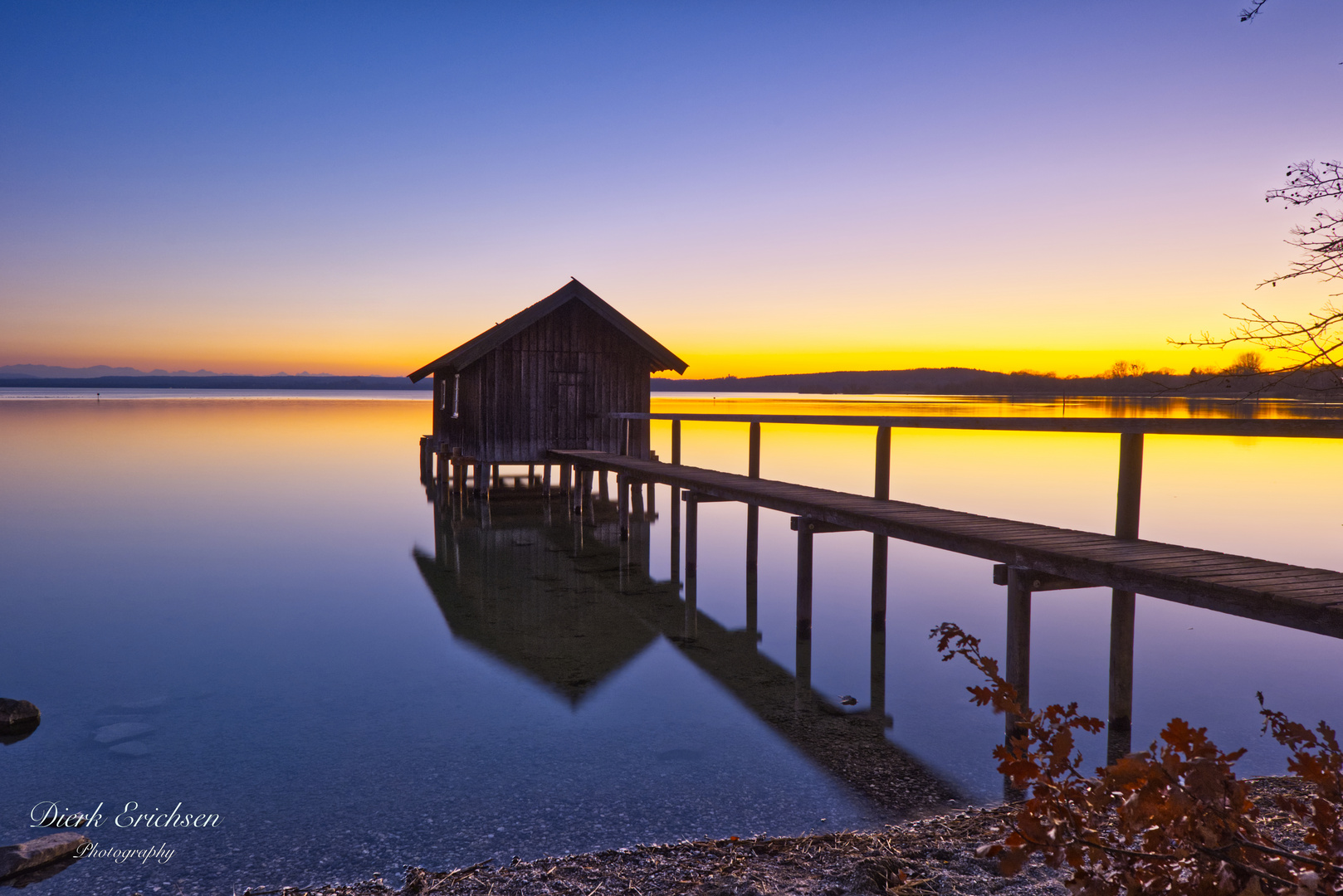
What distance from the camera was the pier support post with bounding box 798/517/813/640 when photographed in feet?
32.6

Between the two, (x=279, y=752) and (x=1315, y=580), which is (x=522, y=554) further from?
(x=1315, y=580)

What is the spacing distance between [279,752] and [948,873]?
533 cm

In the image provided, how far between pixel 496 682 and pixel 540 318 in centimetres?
1362

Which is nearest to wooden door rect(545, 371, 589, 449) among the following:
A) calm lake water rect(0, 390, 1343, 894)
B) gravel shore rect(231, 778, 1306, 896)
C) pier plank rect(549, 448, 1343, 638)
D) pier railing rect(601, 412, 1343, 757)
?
calm lake water rect(0, 390, 1343, 894)

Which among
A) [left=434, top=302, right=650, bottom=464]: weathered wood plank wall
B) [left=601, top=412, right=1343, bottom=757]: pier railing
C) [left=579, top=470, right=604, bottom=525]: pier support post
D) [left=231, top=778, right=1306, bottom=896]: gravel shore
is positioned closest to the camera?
[left=231, top=778, right=1306, bottom=896]: gravel shore

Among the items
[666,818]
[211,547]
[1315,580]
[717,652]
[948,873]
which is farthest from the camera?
[211,547]

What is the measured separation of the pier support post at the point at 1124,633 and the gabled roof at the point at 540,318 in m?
15.7

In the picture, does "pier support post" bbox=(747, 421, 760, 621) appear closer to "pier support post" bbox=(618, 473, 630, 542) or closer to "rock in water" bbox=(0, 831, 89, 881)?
"pier support post" bbox=(618, 473, 630, 542)

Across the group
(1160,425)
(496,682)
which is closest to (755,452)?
(496,682)

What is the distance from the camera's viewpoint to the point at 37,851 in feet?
16.6

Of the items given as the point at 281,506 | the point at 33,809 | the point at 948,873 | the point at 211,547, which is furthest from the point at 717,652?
the point at 281,506

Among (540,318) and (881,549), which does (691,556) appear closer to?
(881,549)

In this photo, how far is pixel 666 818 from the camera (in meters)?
5.78

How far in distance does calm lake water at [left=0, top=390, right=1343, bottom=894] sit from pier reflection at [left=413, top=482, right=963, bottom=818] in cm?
5
